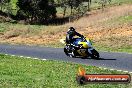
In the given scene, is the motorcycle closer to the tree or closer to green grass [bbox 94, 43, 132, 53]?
green grass [bbox 94, 43, 132, 53]

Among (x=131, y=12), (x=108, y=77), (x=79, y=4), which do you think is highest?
(x=108, y=77)

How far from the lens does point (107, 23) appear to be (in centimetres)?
4272

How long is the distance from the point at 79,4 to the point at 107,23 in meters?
64.0

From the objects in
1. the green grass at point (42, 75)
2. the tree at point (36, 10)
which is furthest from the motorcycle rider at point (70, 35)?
the tree at point (36, 10)

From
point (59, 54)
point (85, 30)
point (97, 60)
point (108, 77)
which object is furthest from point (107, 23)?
point (108, 77)

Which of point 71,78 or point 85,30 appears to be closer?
point 71,78

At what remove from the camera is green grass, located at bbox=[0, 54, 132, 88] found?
533 inches

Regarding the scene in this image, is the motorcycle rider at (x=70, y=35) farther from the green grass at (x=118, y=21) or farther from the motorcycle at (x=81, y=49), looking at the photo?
the green grass at (x=118, y=21)

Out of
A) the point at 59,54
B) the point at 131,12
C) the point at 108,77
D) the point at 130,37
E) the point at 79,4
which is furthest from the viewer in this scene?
the point at 79,4

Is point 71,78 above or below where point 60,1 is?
above

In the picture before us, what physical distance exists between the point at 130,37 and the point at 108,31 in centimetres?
478

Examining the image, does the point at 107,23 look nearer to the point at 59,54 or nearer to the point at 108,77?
the point at 59,54

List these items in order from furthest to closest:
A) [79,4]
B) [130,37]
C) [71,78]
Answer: [79,4]
[130,37]
[71,78]

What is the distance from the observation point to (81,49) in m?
24.3
